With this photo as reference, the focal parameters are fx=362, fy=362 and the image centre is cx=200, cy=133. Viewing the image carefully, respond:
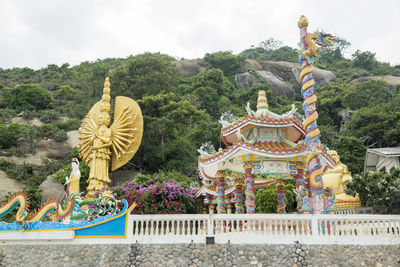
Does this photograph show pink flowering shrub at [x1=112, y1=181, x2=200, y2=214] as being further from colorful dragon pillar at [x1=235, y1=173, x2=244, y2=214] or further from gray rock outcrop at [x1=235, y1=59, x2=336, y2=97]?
gray rock outcrop at [x1=235, y1=59, x2=336, y2=97]

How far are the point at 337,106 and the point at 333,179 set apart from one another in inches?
1014

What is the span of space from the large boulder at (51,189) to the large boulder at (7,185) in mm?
1586

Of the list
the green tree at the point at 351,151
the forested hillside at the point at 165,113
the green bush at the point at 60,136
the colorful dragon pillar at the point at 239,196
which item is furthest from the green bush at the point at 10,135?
the green tree at the point at 351,151

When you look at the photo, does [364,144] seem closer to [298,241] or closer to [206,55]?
[298,241]

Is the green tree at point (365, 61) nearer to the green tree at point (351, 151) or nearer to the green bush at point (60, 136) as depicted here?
the green tree at point (351, 151)

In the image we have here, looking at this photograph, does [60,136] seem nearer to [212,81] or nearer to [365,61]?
[212,81]

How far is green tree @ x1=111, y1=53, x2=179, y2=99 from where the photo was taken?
30188 millimetres

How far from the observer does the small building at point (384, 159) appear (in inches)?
714

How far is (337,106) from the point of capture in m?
38.3

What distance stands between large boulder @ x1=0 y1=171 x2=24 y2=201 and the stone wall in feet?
47.2

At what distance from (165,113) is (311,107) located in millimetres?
15920

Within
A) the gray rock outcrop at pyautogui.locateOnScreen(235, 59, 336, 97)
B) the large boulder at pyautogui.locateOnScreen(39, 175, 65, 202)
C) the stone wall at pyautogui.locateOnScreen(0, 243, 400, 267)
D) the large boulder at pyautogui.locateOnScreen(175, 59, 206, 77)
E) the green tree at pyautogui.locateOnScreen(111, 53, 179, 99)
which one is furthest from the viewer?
the large boulder at pyautogui.locateOnScreen(175, 59, 206, 77)

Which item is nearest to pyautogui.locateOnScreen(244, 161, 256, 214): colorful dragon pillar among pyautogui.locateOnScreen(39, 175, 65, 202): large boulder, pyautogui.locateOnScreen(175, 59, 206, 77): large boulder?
pyautogui.locateOnScreen(39, 175, 65, 202): large boulder

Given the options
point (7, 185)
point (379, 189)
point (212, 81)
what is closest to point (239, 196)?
point (379, 189)
